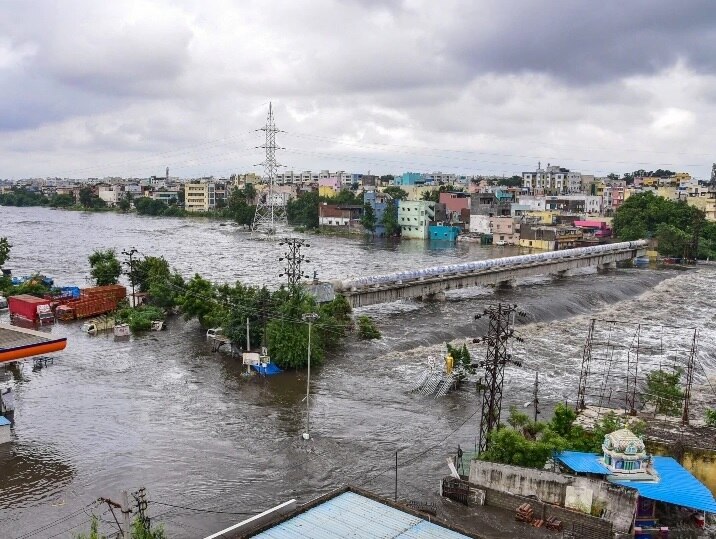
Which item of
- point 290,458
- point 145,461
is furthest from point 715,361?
point 145,461

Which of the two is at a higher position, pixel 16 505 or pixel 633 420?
pixel 633 420

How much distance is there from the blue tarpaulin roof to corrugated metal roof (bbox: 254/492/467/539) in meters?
5.71

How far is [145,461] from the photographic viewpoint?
774 inches

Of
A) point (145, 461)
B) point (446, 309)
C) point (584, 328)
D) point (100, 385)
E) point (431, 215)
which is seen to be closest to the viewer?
point (145, 461)

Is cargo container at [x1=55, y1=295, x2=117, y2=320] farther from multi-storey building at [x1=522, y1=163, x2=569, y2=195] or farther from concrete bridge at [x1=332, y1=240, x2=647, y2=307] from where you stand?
multi-storey building at [x1=522, y1=163, x2=569, y2=195]

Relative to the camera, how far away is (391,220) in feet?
298

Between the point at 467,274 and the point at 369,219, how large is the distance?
46181 mm

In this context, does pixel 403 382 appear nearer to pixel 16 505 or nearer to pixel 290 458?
pixel 290 458

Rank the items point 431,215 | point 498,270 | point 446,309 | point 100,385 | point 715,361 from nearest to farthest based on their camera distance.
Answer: point 100,385, point 715,361, point 446,309, point 498,270, point 431,215

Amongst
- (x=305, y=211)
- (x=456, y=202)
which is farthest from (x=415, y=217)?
(x=305, y=211)

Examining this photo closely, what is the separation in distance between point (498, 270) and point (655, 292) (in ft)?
41.5

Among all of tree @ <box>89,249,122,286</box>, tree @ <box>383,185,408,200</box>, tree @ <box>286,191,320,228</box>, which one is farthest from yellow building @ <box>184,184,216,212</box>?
tree @ <box>89,249,122,286</box>

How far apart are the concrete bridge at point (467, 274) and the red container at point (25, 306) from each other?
54.4ft

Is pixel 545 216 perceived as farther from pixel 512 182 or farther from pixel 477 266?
pixel 512 182
